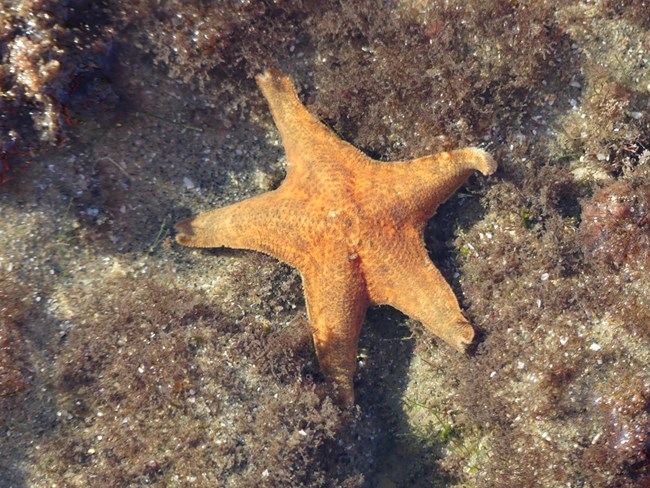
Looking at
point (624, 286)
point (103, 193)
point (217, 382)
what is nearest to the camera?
point (624, 286)

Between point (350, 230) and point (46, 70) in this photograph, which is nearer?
point (46, 70)

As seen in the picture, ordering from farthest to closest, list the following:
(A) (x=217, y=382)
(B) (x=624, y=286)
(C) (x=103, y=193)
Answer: (C) (x=103, y=193), (A) (x=217, y=382), (B) (x=624, y=286)

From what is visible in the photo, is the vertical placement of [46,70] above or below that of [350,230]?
above

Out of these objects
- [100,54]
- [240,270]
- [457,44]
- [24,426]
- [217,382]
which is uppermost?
[457,44]

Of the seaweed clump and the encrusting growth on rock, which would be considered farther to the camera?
the encrusting growth on rock

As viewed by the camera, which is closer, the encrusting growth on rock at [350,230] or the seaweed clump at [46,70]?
the seaweed clump at [46,70]

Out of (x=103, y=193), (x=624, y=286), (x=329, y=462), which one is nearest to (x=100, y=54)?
(x=103, y=193)

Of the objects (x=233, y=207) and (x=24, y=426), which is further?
(x=233, y=207)

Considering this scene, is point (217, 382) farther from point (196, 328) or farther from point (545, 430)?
point (545, 430)
